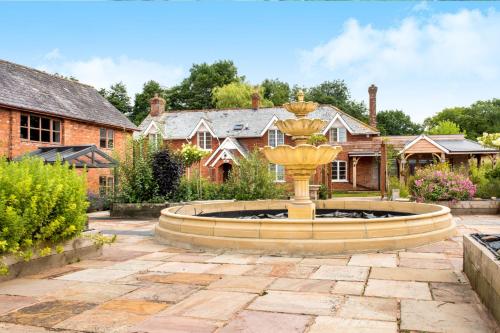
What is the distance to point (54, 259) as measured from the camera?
7066 mm

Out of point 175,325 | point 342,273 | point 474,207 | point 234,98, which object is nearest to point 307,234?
point 342,273

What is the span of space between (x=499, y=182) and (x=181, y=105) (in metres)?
52.8

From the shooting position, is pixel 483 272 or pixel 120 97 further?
pixel 120 97

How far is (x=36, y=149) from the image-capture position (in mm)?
23594

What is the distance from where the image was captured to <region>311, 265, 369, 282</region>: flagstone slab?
241 inches

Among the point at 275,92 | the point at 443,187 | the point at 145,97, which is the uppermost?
the point at 275,92

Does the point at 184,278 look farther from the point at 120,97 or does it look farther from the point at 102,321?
the point at 120,97

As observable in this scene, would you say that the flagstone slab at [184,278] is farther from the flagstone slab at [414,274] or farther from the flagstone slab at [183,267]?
the flagstone slab at [414,274]

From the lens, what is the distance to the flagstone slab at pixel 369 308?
4.45 m

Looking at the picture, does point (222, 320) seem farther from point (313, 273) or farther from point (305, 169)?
point (305, 169)

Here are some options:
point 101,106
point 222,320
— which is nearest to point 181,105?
point 101,106

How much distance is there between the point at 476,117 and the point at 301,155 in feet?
223

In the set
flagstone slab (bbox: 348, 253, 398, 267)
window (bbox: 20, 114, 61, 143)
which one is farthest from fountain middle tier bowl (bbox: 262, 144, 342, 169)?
window (bbox: 20, 114, 61, 143)

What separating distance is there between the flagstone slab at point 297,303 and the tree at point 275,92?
57908mm
